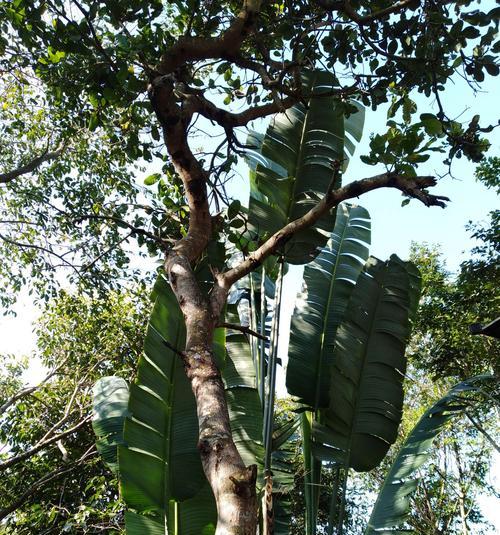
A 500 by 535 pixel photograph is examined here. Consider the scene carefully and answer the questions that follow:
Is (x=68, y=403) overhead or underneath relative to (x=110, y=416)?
overhead

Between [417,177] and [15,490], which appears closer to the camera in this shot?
[417,177]

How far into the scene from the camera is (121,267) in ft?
22.2

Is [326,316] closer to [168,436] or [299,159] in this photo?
[299,159]

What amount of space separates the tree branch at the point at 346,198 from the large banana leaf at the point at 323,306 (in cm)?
187

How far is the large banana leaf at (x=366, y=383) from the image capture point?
173 inches

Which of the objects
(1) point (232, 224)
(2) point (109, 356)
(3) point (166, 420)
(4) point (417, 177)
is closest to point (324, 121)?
(1) point (232, 224)

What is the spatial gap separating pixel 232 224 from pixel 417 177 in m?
1.34

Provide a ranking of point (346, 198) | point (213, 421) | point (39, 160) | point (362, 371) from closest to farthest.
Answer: point (213, 421), point (346, 198), point (362, 371), point (39, 160)

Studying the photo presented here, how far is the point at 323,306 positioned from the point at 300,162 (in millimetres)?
1187

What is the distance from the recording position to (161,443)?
3707 millimetres

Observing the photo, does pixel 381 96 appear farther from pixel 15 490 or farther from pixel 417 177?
pixel 15 490

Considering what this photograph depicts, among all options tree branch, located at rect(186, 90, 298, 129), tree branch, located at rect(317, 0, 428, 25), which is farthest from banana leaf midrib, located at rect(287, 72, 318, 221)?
tree branch, located at rect(317, 0, 428, 25)

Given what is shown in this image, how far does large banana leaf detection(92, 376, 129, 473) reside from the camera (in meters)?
4.25

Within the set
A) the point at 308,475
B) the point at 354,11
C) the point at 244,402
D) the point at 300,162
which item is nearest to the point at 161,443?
the point at 244,402
